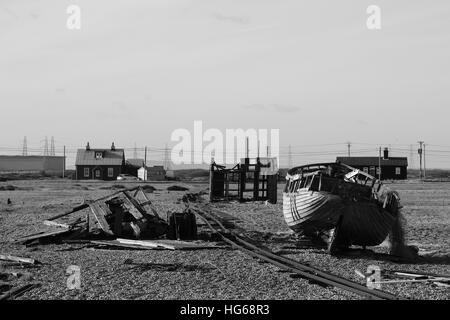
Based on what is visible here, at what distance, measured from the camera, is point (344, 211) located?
15695 mm

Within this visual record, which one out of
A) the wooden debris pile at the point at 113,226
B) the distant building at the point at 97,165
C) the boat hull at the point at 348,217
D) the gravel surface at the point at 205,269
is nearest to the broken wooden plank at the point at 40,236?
the wooden debris pile at the point at 113,226

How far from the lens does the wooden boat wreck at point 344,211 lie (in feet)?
51.6

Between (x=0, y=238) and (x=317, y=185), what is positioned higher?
(x=317, y=185)

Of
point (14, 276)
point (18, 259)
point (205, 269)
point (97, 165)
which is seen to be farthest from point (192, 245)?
point (97, 165)

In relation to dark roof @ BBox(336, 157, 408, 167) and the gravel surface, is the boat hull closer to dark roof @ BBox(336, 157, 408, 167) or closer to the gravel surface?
the gravel surface

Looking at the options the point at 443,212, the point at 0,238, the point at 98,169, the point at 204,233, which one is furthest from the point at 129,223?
the point at 98,169

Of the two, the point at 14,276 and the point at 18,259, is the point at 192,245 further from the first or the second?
the point at 14,276

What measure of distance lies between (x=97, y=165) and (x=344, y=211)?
274 ft

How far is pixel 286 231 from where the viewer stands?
832 inches

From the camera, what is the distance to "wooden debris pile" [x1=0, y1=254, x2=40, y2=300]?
10264 millimetres

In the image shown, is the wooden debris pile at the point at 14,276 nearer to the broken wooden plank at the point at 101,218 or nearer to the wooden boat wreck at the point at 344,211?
the broken wooden plank at the point at 101,218
